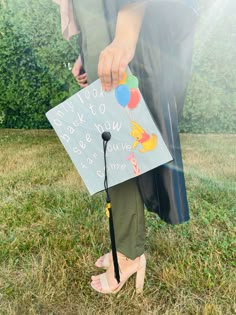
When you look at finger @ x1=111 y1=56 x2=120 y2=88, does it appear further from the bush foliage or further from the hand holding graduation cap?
the bush foliage

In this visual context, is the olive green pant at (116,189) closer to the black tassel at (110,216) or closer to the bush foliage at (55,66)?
the black tassel at (110,216)

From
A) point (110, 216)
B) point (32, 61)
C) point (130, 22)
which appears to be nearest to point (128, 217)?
point (110, 216)

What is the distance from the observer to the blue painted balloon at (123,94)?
1140 millimetres

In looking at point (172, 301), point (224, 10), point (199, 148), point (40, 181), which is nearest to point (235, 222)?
point (172, 301)

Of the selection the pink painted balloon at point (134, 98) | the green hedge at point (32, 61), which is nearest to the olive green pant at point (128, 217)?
the pink painted balloon at point (134, 98)

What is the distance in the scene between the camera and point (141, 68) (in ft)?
3.92

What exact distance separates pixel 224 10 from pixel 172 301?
323cm

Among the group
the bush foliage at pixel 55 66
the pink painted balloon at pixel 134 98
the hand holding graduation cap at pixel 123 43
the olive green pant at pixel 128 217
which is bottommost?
the bush foliage at pixel 55 66

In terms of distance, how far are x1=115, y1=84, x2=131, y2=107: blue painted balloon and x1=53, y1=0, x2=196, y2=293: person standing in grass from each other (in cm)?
3

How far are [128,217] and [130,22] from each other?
62 cm

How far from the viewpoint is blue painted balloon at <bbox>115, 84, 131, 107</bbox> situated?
1.14m

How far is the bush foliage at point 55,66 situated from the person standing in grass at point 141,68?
2.73 m

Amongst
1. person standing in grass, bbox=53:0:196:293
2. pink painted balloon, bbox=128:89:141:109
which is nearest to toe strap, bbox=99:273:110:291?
person standing in grass, bbox=53:0:196:293

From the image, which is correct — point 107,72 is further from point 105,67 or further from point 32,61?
point 32,61
